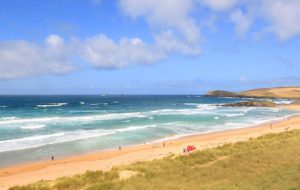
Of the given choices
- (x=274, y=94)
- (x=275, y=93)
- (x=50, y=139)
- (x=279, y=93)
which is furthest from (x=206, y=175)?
(x=275, y=93)

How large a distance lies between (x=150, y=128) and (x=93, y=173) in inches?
1139

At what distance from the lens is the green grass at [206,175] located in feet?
42.8

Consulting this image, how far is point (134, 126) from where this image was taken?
47875mm

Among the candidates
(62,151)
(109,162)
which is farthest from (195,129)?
(109,162)

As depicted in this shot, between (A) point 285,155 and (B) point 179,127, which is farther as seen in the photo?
(B) point 179,127

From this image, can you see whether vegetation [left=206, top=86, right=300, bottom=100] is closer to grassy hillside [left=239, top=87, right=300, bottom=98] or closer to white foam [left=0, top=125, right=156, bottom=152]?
grassy hillside [left=239, top=87, right=300, bottom=98]

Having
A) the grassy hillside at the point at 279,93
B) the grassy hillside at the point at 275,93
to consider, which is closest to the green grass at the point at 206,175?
the grassy hillside at the point at 275,93

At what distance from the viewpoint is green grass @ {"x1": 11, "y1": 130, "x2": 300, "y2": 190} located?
13047mm

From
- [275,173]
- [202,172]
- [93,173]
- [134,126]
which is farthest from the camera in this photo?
[134,126]

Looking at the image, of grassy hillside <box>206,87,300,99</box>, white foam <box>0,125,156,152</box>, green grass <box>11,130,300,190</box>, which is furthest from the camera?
grassy hillside <box>206,87,300,99</box>

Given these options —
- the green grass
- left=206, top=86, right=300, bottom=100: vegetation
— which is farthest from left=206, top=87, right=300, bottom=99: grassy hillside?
the green grass

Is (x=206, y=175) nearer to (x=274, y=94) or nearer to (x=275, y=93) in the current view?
(x=274, y=94)

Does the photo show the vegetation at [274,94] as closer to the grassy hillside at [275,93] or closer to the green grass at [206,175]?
the grassy hillside at [275,93]

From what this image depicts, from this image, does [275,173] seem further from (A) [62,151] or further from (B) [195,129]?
(B) [195,129]
